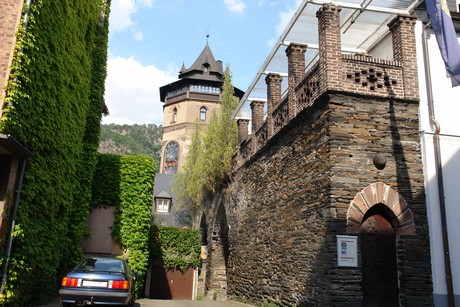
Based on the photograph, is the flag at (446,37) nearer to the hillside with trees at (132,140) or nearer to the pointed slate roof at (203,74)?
the pointed slate roof at (203,74)

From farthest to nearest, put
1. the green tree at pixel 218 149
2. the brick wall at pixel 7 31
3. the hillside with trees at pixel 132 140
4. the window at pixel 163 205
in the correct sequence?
the hillside with trees at pixel 132 140, the window at pixel 163 205, the green tree at pixel 218 149, the brick wall at pixel 7 31

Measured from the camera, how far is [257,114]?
1595 centimetres

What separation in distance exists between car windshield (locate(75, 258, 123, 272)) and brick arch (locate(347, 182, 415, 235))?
200 inches

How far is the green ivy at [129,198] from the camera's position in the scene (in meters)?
15.6

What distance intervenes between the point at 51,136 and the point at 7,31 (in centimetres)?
268

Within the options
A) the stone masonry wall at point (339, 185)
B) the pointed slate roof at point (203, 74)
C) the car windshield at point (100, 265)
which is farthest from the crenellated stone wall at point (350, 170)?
the pointed slate roof at point (203, 74)

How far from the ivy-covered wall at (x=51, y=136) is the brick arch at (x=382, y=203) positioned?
710 cm

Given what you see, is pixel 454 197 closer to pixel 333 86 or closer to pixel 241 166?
pixel 333 86

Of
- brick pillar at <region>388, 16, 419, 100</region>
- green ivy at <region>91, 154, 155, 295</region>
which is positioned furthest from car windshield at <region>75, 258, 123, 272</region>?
brick pillar at <region>388, 16, 419, 100</region>

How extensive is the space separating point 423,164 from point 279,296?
205 inches

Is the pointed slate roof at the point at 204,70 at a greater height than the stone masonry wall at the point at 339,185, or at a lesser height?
greater

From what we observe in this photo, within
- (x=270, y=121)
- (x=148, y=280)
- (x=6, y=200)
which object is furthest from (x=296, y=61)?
(x=148, y=280)

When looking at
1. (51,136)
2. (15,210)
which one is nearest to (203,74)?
(51,136)

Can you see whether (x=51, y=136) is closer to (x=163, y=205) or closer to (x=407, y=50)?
(x=407, y=50)
